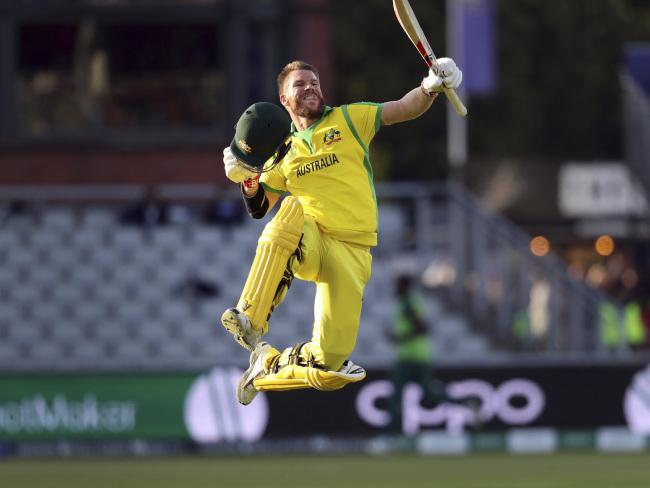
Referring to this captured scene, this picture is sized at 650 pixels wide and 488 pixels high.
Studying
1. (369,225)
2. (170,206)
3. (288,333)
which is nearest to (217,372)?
(288,333)

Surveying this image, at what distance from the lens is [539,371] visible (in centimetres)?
1683

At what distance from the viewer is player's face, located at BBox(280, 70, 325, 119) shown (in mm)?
8539

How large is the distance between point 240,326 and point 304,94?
49.5 inches

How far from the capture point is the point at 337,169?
858 centimetres

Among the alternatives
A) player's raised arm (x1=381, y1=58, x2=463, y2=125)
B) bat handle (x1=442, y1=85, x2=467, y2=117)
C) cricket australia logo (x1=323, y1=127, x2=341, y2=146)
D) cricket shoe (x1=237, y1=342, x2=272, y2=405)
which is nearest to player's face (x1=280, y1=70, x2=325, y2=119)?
cricket australia logo (x1=323, y1=127, x2=341, y2=146)

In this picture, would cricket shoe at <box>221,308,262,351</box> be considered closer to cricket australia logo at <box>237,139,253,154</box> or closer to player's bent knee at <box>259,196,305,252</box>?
player's bent knee at <box>259,196,305,252</box>

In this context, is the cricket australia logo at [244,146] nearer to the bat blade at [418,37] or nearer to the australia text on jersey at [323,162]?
the australia text on jersey at [323,162]

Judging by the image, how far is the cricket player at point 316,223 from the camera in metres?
8.44

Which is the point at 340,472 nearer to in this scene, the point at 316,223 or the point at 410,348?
the point at 410,348

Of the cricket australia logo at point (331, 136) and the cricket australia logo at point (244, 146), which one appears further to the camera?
the cricket australia logo at point (331, 136)

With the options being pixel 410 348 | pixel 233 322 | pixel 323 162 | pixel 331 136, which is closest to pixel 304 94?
pixel 331 136

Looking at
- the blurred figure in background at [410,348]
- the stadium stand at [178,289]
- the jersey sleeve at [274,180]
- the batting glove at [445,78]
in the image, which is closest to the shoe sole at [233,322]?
the jersey sleeve at [274,180]

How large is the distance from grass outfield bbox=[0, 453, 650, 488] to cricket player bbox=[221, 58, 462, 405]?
11.8ft

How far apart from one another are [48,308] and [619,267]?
395 inches
